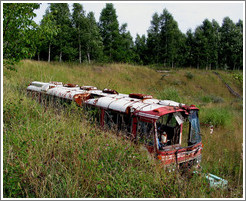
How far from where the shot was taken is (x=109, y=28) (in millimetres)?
34625

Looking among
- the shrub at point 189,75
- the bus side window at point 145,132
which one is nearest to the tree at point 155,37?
the shrub at point 189,75

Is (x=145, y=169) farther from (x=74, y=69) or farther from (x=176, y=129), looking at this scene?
(x=74, y=69)

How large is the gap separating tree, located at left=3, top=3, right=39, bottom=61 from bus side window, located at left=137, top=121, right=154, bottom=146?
5.03 metres

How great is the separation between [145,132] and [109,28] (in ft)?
106

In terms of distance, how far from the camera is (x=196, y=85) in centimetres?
2714

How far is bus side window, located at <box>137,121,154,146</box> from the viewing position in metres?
4.88

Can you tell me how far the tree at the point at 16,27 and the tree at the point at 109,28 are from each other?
28.2 m

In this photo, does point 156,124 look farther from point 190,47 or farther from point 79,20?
point 190,47

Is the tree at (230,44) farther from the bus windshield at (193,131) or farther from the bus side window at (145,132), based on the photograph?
the bus side window at (145,132)

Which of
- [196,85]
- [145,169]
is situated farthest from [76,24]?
[145,169]

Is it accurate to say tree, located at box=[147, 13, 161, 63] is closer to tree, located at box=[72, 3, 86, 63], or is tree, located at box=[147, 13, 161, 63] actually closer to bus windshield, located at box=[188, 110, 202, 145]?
tree, located at box=[72, 3, 86, 63]

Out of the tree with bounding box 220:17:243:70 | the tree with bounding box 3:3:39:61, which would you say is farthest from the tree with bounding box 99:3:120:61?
the tree with bounding box 3:3:39:61

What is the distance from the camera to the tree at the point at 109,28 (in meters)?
34.4

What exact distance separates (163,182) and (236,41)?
41754 mm
